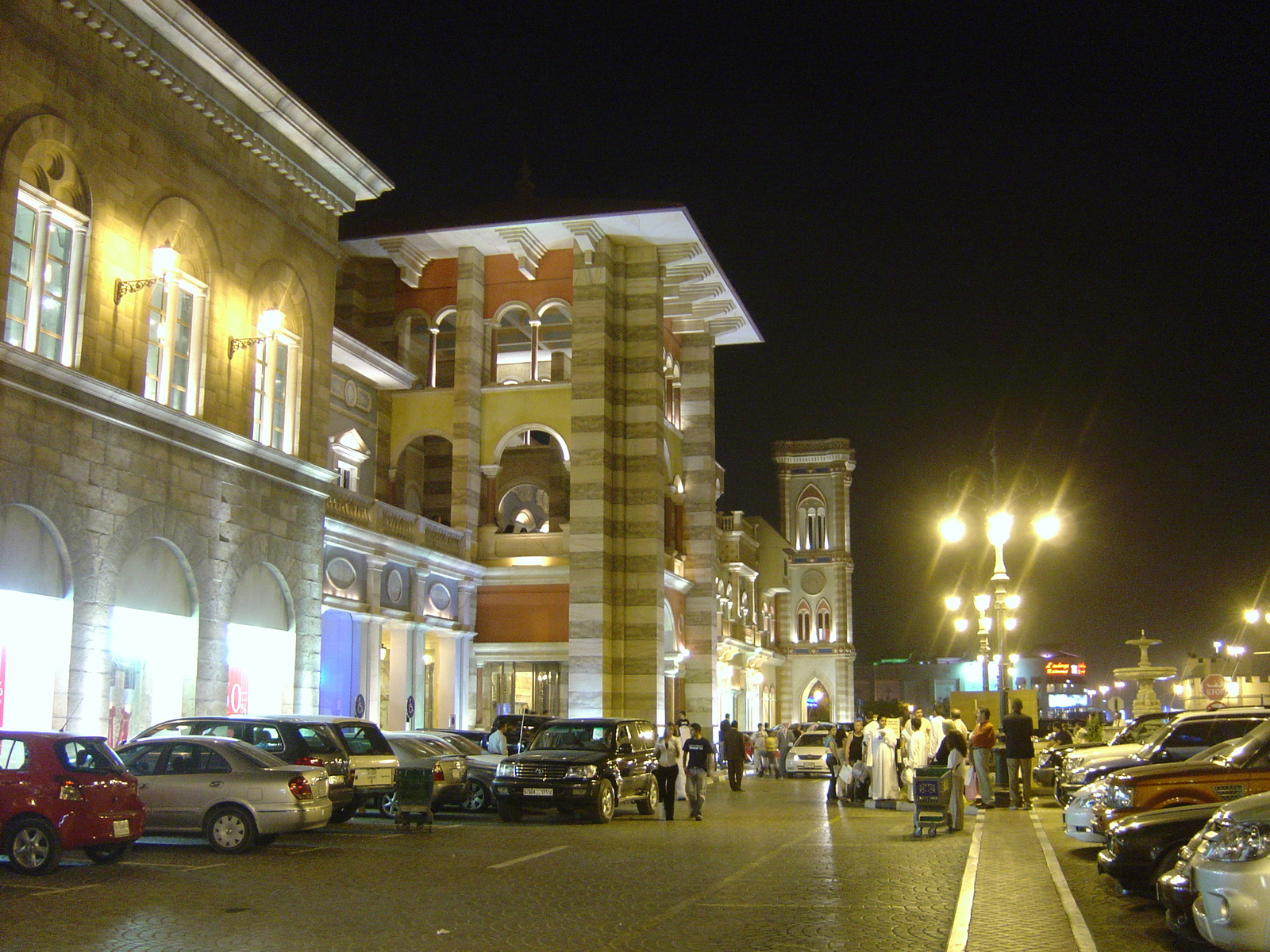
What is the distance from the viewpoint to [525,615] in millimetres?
38562

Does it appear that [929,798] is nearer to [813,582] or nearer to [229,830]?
[229,830]

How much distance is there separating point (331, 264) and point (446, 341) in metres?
15.9

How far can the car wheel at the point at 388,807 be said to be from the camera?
2136 centimetres

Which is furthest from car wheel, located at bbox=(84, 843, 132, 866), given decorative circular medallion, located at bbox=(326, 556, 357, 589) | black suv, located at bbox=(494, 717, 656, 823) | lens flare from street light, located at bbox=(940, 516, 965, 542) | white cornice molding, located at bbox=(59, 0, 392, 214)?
lens flare from street light, located at bbox=(940, 516, 965, 542)

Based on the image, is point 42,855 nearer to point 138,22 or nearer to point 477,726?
point 138,22

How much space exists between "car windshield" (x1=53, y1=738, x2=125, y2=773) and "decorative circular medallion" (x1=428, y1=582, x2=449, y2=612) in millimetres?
21432

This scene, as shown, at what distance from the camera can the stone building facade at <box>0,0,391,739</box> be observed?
19062mm

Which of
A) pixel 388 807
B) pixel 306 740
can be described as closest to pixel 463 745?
pixel 388 807

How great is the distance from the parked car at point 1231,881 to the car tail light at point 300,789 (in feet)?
34.3

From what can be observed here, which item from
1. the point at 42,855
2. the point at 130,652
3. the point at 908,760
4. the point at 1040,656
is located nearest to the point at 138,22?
the point at 130,652

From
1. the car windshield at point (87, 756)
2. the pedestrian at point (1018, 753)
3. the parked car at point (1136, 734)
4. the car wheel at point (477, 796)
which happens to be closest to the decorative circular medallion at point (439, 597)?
the car wheel at point (477, 796)

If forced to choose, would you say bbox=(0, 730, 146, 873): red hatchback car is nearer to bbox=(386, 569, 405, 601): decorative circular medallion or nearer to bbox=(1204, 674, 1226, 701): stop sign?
bbox=(386, 569, 405, 601): decorative circular medallion

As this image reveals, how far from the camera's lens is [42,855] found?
44.5ft

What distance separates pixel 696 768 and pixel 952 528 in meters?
7.08
